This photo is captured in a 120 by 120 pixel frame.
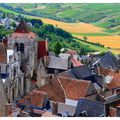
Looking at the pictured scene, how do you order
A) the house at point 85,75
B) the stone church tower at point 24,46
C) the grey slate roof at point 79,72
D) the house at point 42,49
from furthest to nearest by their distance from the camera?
the house at point 42,49 < the grey slate roof at point 79,72 < the stone church tower at point 24,46 < the house at point 85,75

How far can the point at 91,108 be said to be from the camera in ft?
100

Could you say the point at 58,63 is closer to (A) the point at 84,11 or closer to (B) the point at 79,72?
(B) the point at 79,72

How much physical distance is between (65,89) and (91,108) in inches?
221

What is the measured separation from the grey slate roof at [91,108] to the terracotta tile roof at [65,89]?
380 centimetres

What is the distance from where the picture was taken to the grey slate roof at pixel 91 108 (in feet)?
99.8

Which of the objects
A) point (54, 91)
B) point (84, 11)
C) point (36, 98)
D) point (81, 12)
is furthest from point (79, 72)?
point (84, 11)

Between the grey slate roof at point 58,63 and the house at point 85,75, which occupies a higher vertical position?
the grey slate roof at point 58,63

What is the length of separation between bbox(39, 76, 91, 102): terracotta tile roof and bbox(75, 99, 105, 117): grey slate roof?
3.80 meters

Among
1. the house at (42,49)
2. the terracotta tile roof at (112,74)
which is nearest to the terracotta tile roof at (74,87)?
the terracotta tile roof at (112,74)

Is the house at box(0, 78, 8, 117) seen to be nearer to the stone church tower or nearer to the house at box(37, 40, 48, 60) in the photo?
the stone church tower

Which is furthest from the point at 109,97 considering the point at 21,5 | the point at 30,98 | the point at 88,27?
the point at 21,5

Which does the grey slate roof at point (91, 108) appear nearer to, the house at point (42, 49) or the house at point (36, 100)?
the house at point (36, 100)

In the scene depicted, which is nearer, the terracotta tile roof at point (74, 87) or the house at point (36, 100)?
the house at point (36, 100)

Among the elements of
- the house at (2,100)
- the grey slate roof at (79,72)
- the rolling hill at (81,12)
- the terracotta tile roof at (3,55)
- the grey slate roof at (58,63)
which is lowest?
the house at (2,100)
